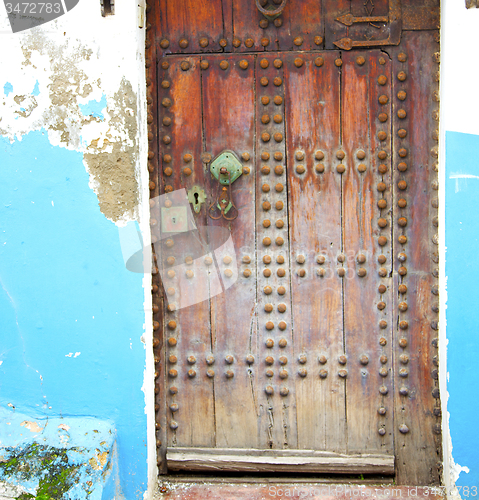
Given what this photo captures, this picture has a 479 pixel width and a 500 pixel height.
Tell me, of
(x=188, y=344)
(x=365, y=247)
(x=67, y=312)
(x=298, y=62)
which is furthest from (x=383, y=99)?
(x=67, y=312)

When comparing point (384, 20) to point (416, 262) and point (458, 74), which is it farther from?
point (416, 262)

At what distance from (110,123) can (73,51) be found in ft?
1.03

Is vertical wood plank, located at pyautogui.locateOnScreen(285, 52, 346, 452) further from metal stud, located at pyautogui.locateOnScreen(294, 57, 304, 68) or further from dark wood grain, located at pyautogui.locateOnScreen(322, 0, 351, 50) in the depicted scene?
dark wood grain, located at pyautogui.locateOnScreen(322, 0, 351, 50)

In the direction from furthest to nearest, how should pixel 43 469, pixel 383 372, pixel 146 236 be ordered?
pixel 383 372, pixel 146 236, pixel 43 469

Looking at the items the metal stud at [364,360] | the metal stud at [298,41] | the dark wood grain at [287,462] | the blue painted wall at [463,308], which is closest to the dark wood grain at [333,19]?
the metal stud at [298,41]

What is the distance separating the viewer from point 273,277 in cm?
189

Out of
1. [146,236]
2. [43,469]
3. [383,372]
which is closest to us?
[43,469]

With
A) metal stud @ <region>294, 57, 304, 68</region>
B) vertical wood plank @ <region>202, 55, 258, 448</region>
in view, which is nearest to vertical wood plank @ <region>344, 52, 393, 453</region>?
metal stud @ <region>294, 57, 304, 68</region>

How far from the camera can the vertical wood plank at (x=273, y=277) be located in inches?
72.7

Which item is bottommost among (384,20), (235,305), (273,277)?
(235,305)

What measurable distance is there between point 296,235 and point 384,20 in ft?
3.20

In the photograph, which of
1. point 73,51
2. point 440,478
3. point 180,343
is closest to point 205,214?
point 180,343

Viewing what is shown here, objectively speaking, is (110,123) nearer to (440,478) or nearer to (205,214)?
(205,214)

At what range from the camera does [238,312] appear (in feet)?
6.21
